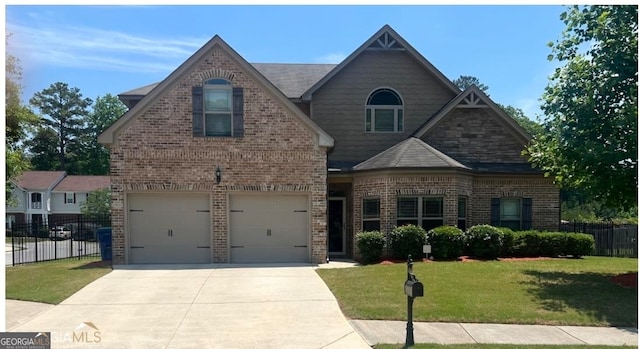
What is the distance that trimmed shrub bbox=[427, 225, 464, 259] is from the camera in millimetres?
14680

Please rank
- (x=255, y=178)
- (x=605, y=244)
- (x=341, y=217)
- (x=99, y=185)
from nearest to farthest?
(x=255, y=178) < (x=341, y=217) < (x=605, y=244) < (x=99, y=185)

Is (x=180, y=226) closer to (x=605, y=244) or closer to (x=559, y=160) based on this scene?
(x=559, y=160)

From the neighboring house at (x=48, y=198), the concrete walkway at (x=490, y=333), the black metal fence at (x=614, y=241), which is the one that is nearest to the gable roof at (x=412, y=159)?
the black metal fence at (x=614, y=241)

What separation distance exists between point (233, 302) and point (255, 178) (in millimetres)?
5654

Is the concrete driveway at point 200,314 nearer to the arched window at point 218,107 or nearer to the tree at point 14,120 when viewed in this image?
the arched window at point 218,107

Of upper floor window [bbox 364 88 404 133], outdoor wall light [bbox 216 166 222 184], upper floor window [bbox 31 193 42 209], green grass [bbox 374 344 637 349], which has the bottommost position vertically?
upper floor window [bbox 31 193 42 209]

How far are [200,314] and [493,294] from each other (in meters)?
5.71

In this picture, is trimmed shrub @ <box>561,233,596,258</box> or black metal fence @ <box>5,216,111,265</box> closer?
trimmed shrub @ <box>561,233,596,258</box>

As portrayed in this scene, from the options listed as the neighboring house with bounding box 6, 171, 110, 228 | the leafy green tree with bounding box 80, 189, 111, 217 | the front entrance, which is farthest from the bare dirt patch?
the neighboring house with bounding box 6, 171, 110, 228

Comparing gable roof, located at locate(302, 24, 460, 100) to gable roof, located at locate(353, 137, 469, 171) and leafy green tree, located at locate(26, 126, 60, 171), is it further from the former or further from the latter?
leafy green tree, located at locate(26, 126, 60, 171)

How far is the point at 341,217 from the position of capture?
690 inches

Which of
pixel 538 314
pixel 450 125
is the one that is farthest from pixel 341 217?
pixel 538 314

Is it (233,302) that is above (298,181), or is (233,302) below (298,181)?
below

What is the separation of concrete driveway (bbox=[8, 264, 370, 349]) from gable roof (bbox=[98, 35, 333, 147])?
4283 mm
